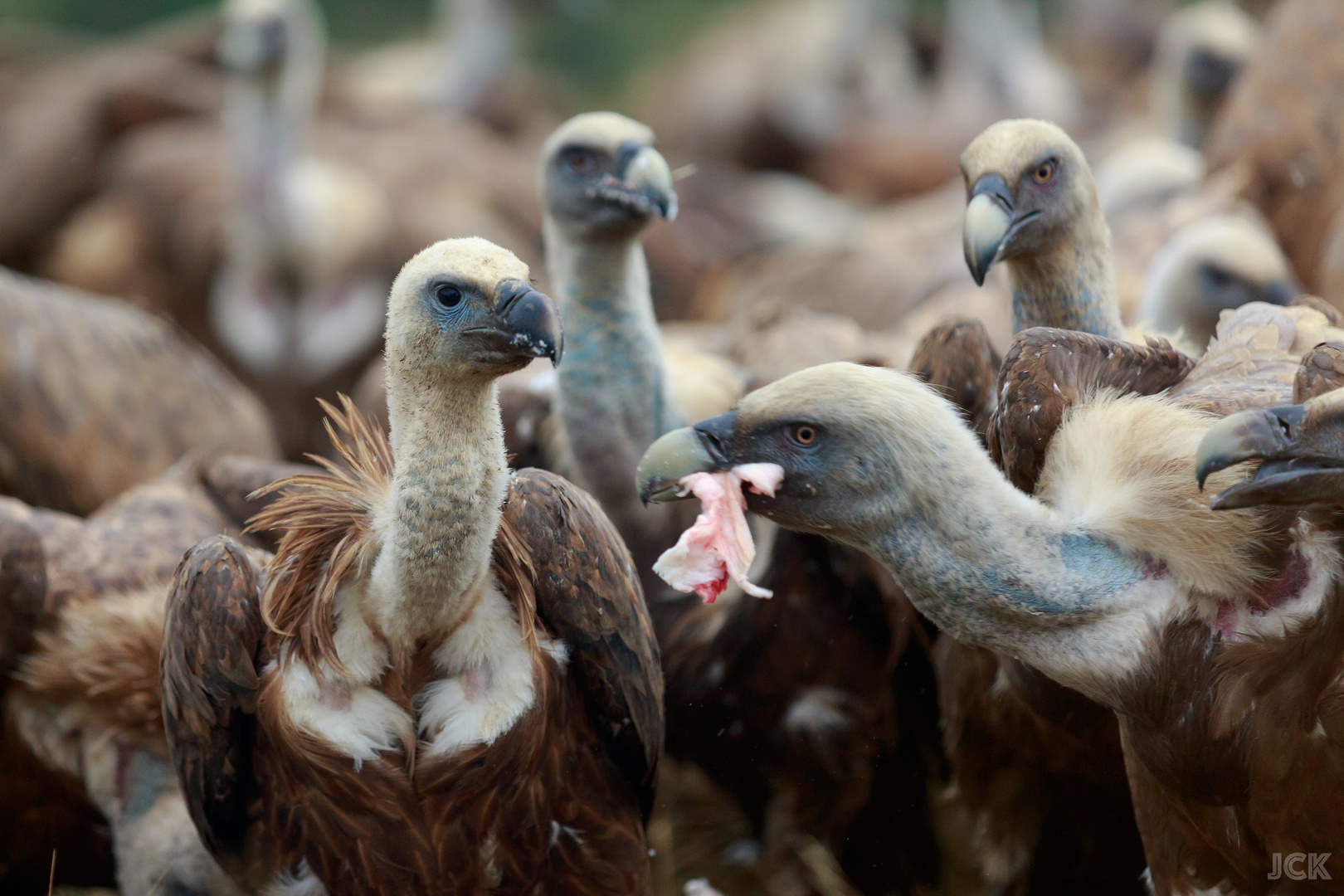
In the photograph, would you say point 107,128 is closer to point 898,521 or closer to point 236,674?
point 236,674

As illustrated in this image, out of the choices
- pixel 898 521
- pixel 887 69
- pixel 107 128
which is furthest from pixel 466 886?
pixel 887 69

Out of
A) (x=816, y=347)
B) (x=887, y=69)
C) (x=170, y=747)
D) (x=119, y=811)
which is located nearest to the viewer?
(x=170, y=747)

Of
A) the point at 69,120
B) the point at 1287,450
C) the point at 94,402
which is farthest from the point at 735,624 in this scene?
the point at 69,120

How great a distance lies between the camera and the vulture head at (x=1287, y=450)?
8.26ft

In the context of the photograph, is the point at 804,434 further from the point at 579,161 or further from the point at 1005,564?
the point at 579,161

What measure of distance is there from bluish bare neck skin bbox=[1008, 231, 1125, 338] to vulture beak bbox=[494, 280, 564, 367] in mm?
1297

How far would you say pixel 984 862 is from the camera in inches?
166

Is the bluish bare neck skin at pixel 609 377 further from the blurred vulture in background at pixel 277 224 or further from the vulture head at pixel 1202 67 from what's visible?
the vulture head at pixel 1202 67

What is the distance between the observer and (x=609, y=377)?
4.43 metres

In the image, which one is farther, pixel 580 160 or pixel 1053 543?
pixel 580 160

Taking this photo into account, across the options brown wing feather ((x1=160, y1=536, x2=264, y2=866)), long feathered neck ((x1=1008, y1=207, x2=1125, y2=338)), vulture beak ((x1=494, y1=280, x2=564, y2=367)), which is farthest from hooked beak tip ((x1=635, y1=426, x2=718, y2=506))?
long feathered neck ((x1=1008, y1=207, x2=1125, y2=338))

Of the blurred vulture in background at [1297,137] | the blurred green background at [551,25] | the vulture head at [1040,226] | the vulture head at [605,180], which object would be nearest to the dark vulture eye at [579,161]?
the vulture head at [605,180]

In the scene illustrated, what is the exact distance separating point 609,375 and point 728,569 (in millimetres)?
1509

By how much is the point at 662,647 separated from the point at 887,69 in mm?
10491
